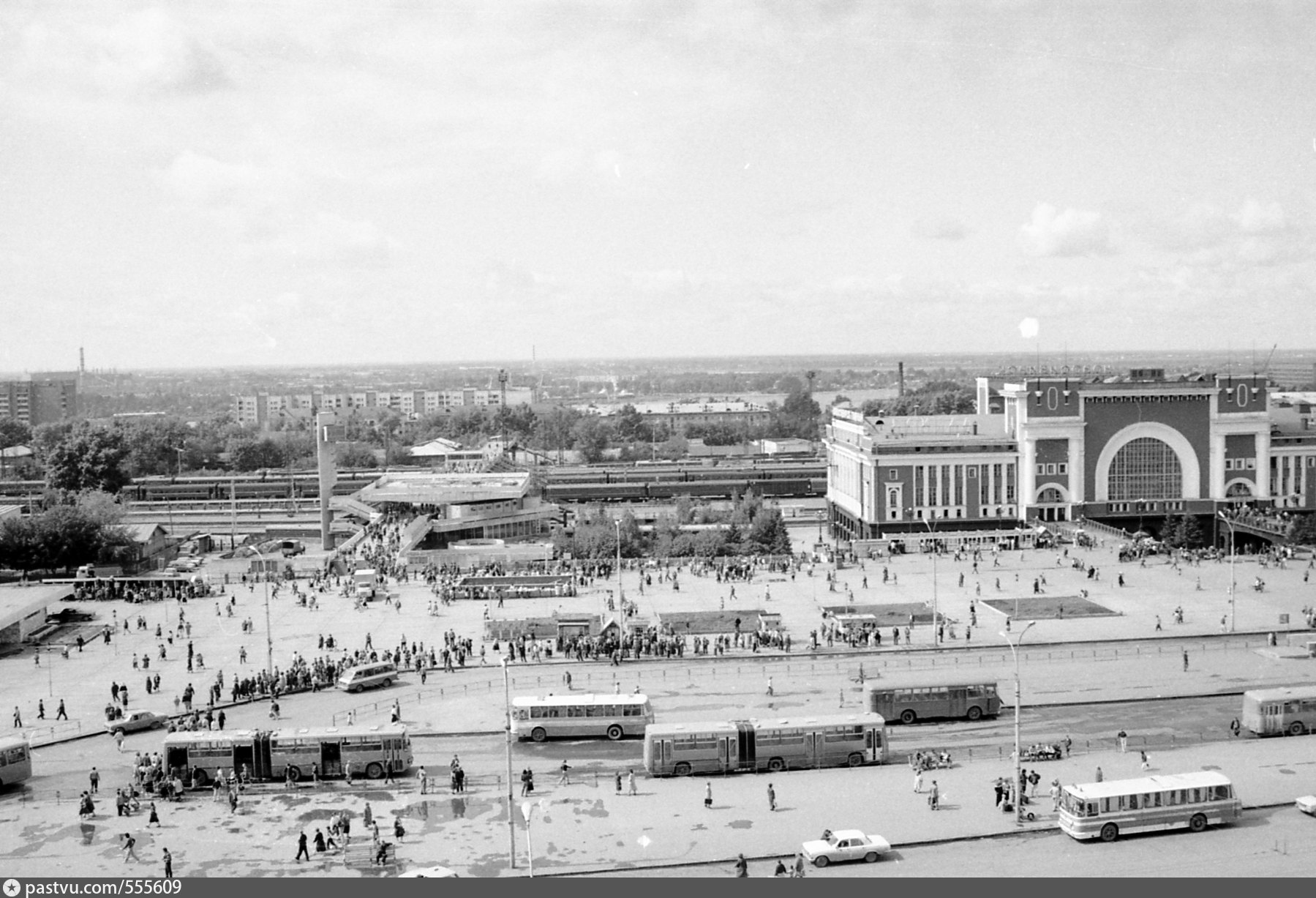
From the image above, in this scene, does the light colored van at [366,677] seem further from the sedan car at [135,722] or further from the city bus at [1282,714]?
the city bus at [1282,714]

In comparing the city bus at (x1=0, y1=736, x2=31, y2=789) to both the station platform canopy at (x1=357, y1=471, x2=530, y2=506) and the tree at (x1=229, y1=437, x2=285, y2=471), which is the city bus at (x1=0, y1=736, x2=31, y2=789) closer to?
the station platform canopy at (x1=357, y1=471, x2=530, y2=506)

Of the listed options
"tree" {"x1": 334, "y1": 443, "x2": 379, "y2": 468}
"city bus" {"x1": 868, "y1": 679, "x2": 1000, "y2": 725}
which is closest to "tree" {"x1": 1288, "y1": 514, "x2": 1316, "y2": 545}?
"city bus" {"x1": 868, "y1": 679, "x2": 1000, "y2": 725}

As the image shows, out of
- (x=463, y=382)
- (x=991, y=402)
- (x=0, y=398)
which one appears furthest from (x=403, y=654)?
(x=463, y=382)

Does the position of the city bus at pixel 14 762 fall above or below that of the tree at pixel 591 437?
below

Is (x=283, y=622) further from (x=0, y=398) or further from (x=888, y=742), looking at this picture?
(x=0, y=398)

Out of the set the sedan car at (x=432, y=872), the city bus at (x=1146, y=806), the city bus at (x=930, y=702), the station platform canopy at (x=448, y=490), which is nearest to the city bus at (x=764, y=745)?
the city bus at (x=930, y=702)

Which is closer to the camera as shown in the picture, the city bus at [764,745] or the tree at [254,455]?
the city bus at [764,745]
